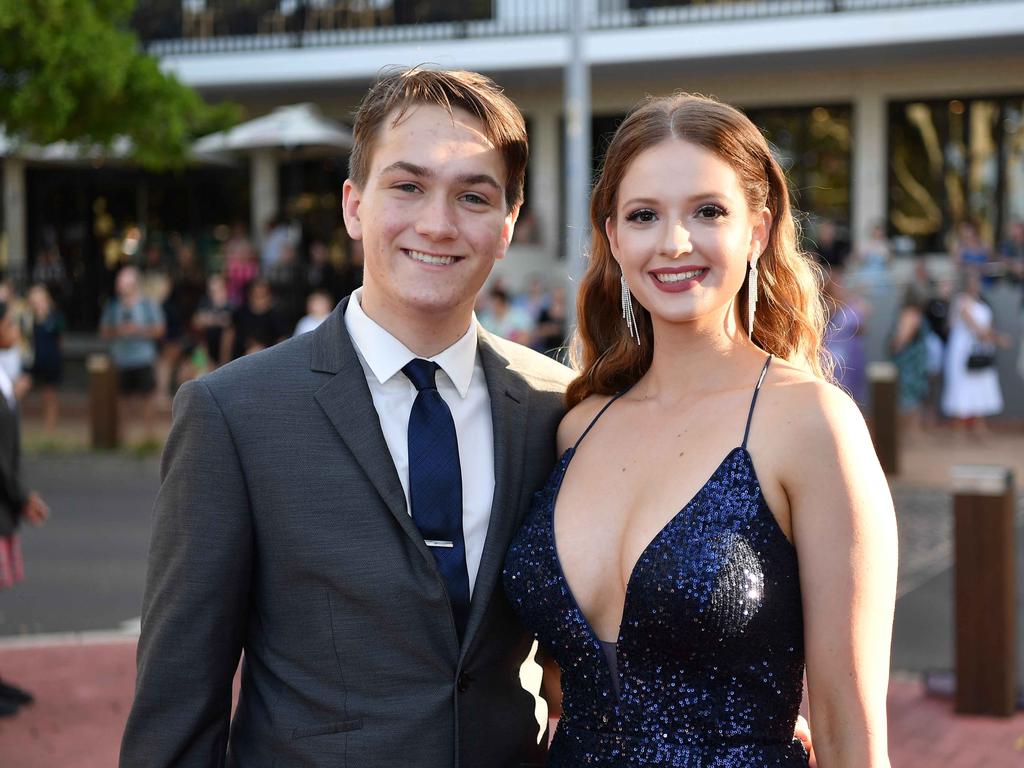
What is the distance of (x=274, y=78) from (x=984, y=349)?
38.5ft

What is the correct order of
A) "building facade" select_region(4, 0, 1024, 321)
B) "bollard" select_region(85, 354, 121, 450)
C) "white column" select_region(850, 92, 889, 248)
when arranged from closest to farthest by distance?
"bollard" select_region(85, 354, 121, 450) < "building facade" select_region(4, 0, 1024, 321) < "white column" select_region(850, 92, 889, 248)

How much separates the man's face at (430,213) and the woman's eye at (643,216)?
31cm

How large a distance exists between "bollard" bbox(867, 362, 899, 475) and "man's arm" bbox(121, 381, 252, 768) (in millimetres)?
10255

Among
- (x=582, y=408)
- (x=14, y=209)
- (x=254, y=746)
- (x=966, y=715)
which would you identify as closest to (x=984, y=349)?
(x=966, y=715)

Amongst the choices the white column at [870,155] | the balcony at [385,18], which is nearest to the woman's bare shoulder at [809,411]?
the balcony at [385,18]

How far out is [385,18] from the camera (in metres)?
20.6

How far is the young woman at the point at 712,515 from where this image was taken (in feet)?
8.46

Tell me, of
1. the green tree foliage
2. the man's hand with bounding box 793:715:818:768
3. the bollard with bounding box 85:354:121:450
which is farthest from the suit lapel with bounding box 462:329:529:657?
the green tree foliage

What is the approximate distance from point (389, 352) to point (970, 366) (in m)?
12.7

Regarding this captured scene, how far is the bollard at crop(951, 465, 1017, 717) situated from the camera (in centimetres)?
611

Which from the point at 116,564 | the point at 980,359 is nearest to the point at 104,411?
the point at 116,564

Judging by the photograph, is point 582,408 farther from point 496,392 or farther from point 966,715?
point 966,715

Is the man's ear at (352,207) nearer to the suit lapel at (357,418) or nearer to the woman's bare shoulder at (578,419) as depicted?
the suit lapel at (357,418)

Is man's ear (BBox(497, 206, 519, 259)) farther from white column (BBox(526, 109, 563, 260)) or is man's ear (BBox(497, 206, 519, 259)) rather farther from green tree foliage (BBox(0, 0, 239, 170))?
white column (BBox(526, 109, 563, 260))
